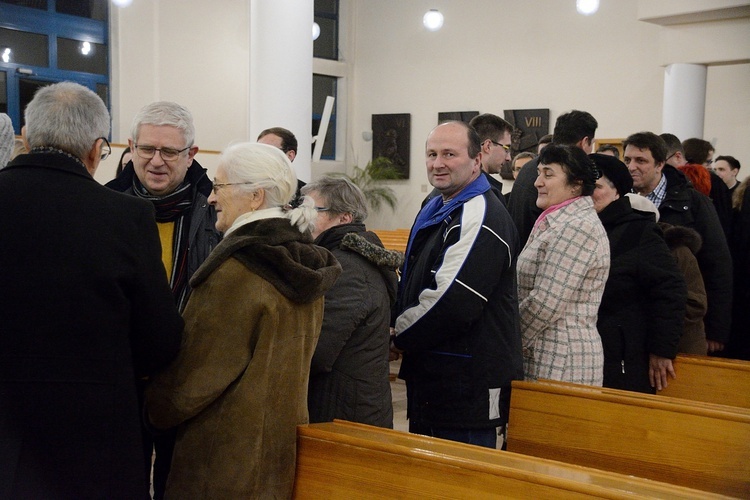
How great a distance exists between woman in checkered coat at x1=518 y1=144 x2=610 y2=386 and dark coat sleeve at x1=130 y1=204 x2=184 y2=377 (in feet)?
5.01

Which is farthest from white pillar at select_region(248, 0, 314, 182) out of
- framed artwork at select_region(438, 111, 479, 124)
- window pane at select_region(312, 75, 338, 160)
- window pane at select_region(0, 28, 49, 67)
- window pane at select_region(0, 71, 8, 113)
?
window pane at select_region(312, 75, 338, 160)

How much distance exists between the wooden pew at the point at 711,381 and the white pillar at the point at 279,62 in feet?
11.9

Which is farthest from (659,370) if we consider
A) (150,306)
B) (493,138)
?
(150,306)

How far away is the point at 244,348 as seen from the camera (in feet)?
6.65

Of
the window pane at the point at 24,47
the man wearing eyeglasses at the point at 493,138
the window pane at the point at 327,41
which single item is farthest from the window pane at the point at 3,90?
the man wearing eyeglasses at the point at 493,138

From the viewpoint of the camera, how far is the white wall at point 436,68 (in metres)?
12.4

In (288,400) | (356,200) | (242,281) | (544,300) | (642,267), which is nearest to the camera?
(242,281)

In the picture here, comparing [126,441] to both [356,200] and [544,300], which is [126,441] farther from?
[544,300]

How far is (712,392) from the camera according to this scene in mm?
3529

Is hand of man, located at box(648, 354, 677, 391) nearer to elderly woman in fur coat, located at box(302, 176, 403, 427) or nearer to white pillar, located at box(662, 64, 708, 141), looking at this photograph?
elderly woman in fur coat, located at box(302, 176, 403, 427)

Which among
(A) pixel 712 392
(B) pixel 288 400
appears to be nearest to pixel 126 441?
(B) pixel 288 400

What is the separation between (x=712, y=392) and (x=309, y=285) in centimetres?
221

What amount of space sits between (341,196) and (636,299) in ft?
4.69

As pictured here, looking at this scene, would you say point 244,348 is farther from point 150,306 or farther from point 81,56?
point 81,56
